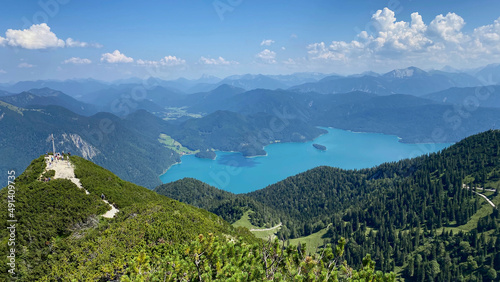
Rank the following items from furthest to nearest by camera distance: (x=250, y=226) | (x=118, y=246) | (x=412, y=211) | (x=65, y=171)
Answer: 1. (x=250, y=226)
2. (x=412, y=211)
3. (x=65, y=171)
4. (x=118, y=246)

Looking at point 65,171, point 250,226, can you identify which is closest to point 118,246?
point 65,171

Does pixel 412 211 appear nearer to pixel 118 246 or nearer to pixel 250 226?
pixel 250 226

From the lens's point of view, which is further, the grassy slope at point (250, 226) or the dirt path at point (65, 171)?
the grassy slope at point (250, 226)

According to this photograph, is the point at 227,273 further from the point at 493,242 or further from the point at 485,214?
the point at 485,214

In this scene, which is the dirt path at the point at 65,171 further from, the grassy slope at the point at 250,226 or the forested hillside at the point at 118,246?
the grassy slope at the point at 250,226

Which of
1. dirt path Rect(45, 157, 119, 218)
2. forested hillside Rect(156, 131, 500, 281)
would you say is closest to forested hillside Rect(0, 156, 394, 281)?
dirt path Rect(45, 157, 119, 218)

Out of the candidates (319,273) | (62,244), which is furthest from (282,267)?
(62,244)

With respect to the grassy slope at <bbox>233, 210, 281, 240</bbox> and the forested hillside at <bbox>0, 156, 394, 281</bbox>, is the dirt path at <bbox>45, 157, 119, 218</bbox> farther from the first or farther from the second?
the grassy slope at <bbox>233, 210, 281, 240</bbox>

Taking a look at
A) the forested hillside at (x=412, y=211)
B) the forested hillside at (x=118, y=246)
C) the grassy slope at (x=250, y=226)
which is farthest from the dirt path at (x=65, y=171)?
the grassy slope at (x=250, y=226)

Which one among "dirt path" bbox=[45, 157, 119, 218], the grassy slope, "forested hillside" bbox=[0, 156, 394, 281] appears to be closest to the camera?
"forested hillside" bbox=[0, 156, 394, 281]
